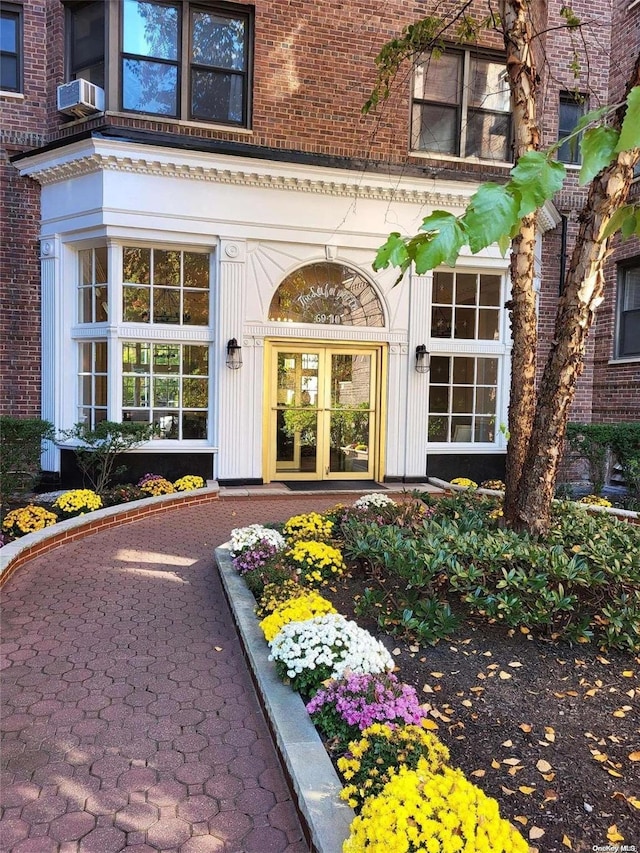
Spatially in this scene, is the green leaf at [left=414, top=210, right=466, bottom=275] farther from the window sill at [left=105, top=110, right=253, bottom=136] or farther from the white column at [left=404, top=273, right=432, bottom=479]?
the window sill at [left=105, top=110, right=253, bottom=136]

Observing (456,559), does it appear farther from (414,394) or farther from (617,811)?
(414,394)

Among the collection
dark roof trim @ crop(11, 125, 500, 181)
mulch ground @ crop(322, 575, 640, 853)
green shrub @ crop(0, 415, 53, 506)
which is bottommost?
mulch ground @ crop(322, 575, 640, 853)

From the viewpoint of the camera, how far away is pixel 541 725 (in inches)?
110

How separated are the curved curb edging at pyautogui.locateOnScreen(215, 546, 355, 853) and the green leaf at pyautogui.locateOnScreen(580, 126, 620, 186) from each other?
2270mm

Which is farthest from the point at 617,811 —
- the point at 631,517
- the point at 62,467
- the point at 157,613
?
the point at 62,467

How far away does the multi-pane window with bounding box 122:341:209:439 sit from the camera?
29.6ft

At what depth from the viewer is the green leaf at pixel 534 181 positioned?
1.63 meters

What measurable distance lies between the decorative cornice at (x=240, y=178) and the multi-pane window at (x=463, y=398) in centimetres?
272

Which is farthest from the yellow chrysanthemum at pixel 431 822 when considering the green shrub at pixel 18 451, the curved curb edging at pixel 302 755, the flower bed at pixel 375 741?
the green shrub at pixel 18 451

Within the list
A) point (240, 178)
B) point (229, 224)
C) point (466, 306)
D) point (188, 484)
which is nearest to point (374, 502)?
point (188, 484)

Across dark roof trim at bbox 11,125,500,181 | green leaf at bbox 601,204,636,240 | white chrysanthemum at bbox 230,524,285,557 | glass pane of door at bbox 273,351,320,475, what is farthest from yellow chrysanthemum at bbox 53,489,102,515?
green leaf at bbox 601,204,636,240

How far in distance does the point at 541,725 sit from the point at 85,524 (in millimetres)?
5065

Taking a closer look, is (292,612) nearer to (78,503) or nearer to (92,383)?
(78,503)

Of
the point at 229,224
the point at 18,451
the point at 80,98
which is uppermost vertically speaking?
the point at 80,98
